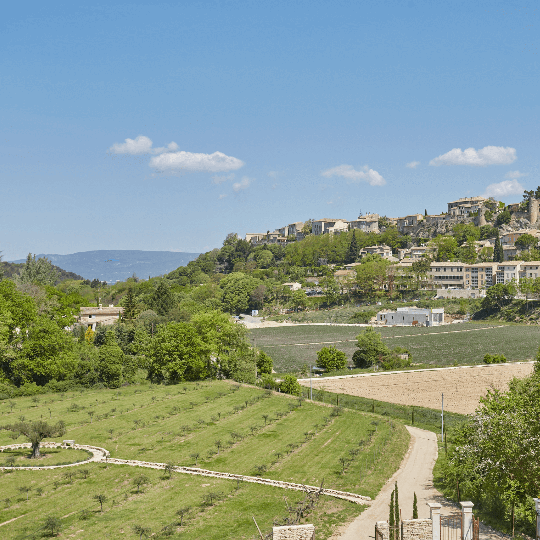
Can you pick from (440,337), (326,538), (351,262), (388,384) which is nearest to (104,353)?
(388,384)

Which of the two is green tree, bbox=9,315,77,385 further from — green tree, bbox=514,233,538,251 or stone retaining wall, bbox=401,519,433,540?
green tree, bbox=514,233,538,251

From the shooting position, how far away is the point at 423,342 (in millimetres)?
83938

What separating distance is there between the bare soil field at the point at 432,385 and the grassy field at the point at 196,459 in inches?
495

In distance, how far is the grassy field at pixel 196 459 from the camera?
19.3m

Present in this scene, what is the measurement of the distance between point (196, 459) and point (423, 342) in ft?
211

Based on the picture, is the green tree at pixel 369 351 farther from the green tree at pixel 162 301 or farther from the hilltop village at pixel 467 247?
the hilltop village at pixel 467 247

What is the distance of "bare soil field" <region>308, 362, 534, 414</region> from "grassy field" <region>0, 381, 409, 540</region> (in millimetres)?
12580

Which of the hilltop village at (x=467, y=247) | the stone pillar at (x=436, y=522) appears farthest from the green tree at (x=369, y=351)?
the hilltop village at (x=467, y=247)

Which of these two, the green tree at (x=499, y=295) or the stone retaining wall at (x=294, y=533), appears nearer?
the stone retaining wall at (x=294, y=533)

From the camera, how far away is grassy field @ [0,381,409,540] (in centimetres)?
1927

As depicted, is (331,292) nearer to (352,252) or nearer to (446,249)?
(446,249)

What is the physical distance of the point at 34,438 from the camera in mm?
25797

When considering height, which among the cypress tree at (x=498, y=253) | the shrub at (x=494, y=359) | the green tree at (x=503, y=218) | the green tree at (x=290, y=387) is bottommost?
the shrub at (x=494, y=359)

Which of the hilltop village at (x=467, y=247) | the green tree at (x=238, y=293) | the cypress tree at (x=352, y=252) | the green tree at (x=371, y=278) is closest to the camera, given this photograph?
the hilltop village at (x=467, y=247)
